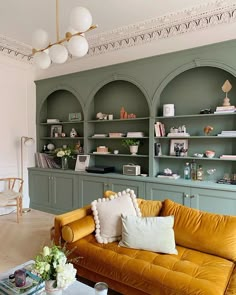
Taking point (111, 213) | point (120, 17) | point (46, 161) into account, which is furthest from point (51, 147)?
point (111, 213)

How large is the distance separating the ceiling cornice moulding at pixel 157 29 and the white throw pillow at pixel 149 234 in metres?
2.69

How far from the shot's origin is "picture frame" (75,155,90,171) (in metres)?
4.22

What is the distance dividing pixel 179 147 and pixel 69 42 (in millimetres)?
2280

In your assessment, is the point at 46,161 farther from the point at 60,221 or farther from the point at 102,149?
the point at 60,221

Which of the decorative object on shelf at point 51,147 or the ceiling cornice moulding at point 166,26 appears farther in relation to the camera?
Answer: the decorative object on shelf at point 51,147

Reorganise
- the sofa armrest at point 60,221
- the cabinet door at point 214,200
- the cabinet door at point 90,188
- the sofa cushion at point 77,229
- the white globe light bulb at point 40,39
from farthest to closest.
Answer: the cabinet door at point 90,188 < the cabinet door at point 214,200 < the sofa armrest at point 60,221 < the sofa cushion at point 77,229 < the white globe light bulb at point 40,39

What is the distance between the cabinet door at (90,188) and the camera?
390cm

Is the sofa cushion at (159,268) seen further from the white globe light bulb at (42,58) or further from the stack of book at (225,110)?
the stack of book at (225,110)

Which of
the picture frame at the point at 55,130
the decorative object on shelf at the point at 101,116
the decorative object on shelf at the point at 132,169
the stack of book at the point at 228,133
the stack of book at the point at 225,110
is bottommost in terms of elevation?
the decorative object on shelf at the point at 132,169

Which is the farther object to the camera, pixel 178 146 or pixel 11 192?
pixel 11 192

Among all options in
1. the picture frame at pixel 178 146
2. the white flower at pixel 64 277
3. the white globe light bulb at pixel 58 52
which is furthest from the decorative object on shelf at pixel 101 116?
the white flower at pixel 64 277

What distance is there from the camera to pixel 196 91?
11.3ft

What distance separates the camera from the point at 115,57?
4.08 metres

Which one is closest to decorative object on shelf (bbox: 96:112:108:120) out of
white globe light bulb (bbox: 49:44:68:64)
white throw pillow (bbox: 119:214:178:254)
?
white globe light bulb (bbox: 49:44:68:64)
